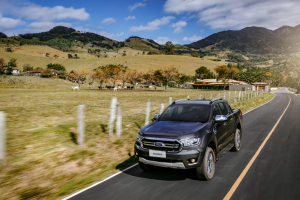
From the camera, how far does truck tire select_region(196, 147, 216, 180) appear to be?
5.21 metres

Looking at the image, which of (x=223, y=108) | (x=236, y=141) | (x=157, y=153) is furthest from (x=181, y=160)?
(x=236, y=141)

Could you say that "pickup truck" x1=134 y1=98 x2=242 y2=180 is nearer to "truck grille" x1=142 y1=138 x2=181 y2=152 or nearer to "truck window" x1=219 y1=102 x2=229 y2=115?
"truck grille" x1=142 y1=138 x2=181 y2=152

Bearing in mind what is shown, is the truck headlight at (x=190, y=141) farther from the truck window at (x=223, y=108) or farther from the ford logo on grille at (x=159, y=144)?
the truck window at (x=223, y=108)

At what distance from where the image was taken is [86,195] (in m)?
4.85

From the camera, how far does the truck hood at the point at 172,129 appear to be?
17.0ft

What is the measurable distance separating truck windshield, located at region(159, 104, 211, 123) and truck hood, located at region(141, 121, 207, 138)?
32cm

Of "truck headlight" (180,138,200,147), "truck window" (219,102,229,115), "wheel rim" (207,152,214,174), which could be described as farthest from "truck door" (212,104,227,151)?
"truck headlight" (180,138,200,147)

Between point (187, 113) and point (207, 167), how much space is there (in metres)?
1.65

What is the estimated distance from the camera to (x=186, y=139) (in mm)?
5055

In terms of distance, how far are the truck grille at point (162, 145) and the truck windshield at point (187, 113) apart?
1.22 meters

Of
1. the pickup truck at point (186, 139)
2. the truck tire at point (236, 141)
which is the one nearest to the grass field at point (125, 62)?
the truck tire at point (236, 141)

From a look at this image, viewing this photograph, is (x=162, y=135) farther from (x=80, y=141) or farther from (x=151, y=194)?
(x=80, y=141)

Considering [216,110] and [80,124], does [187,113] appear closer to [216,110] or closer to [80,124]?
[216,110]

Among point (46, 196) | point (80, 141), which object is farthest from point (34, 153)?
point (46, 196)
